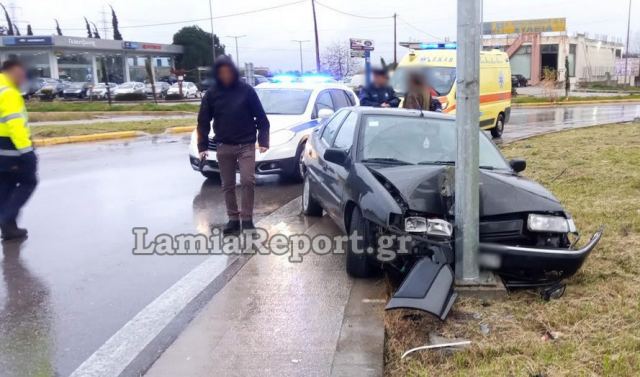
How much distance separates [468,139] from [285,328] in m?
1.85

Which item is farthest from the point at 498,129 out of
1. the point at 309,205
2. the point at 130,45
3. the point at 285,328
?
the point at 130,45


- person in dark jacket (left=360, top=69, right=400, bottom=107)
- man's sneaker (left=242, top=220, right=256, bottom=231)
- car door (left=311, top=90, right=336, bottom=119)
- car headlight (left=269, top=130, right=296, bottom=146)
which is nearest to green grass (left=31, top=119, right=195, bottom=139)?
car door (left=311, top=90, right=336, bottom=119)

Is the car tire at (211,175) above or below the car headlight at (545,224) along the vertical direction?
below

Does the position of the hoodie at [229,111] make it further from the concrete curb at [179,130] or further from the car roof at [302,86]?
the concrete curb at [179,130]

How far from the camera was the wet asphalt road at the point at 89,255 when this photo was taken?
3912 mm

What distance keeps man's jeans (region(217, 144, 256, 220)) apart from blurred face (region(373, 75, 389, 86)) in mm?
3589

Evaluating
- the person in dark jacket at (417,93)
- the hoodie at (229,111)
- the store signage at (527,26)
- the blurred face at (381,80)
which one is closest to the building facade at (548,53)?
the store signage at (527,26)

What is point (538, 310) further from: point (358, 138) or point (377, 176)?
point (358, 138)

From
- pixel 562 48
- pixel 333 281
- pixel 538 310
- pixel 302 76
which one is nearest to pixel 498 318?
pixel 538 310

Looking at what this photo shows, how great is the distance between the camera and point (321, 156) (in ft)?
21.4

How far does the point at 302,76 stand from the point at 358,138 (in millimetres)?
6467

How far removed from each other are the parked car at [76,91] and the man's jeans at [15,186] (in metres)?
38.2

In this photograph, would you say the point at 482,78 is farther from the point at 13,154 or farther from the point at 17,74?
the point at 13,154

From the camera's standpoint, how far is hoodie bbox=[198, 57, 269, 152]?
6.29m
